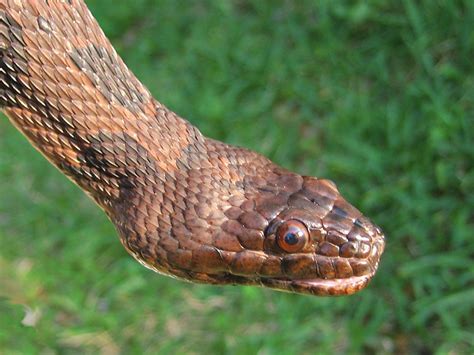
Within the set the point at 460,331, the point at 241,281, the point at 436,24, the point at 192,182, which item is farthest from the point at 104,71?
the point at 436,24

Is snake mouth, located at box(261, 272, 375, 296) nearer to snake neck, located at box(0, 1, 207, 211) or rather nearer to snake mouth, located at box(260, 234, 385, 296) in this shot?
snake mouth, located at box(260, 234, 385, 296)

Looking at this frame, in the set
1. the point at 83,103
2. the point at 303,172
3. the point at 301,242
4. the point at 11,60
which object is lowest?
the point at 303,172

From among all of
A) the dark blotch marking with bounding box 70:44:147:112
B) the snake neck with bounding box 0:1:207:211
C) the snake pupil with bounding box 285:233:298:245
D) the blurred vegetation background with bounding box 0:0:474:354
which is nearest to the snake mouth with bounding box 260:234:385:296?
the snake pupil with bounding box 285:233:298:245

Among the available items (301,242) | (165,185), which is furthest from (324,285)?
(165,185)

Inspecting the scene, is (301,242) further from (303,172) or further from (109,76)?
(303,172)

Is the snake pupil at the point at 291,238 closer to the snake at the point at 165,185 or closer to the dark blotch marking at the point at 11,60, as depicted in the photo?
the snake at the point at 165,185

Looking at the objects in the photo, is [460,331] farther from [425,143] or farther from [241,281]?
[241,281]
